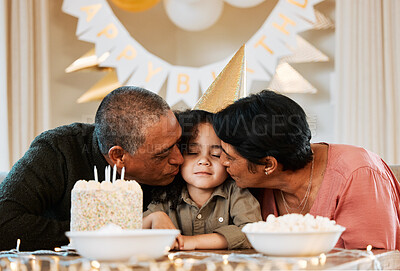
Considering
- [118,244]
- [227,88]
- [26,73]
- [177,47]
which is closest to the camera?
[118,244]

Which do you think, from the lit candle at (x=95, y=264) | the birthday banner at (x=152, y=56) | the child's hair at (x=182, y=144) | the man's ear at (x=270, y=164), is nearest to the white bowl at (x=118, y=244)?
the lit candle at (x=95, y=264)

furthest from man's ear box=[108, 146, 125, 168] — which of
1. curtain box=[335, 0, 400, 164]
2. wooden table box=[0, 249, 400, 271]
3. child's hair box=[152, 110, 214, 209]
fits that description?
curtain box=[335, 0, 400, 164]

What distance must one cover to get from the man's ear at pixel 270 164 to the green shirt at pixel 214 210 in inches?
4.7

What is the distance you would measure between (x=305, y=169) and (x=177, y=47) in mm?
1916

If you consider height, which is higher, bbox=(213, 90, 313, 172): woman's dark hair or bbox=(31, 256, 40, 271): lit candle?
bbox=(213, 90, 313, 172): woman's dark hair

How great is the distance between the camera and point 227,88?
5.32 feet

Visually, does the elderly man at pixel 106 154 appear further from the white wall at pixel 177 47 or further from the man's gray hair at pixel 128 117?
the white wall at pixel 177 47

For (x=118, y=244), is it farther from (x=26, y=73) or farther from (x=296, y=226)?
(x=26, y=73)

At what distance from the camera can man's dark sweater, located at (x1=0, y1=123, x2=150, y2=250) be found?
127cm

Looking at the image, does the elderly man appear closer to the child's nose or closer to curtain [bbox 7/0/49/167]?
the child's nose

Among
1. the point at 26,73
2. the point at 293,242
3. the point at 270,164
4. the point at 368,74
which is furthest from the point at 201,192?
the point at 26,73

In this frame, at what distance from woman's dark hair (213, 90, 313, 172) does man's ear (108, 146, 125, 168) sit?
27 cm

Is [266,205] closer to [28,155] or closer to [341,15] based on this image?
[28,155]

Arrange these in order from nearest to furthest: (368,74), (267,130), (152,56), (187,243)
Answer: (187,243), (267,130), (368,74), (152,56)
